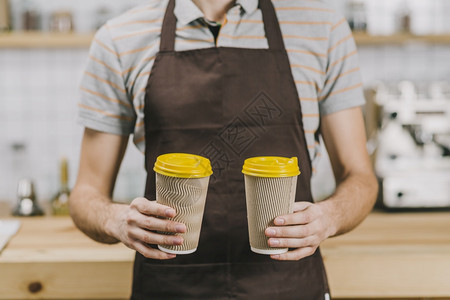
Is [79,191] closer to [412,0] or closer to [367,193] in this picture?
[367,193]

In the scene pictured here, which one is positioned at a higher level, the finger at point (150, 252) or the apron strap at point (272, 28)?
the apron strap at point (272, 28)

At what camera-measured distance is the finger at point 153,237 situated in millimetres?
934

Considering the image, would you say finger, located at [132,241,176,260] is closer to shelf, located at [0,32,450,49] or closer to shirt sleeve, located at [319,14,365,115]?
shirt sleeve, located at [319,14,365,115]

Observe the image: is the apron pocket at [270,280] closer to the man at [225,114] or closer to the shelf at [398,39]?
the man at [225,114]

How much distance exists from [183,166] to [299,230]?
0.83 ft

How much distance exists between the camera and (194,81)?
1.27m

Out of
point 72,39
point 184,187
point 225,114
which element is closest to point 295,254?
point 184,187

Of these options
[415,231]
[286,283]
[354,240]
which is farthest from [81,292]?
[415,231]

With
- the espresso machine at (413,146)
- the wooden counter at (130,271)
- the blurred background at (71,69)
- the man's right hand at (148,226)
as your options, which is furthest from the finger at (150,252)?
the blurred background at (71,69)

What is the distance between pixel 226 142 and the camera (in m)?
1.24

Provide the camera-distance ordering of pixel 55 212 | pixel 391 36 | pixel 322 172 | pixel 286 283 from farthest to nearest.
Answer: pixel 322 172 < pixel 391 36 < pixel 55 212 < pixel 286 283

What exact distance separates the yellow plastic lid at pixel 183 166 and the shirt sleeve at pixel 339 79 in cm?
51

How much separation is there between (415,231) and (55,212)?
159 cm

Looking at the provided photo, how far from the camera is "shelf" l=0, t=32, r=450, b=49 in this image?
251 cm
